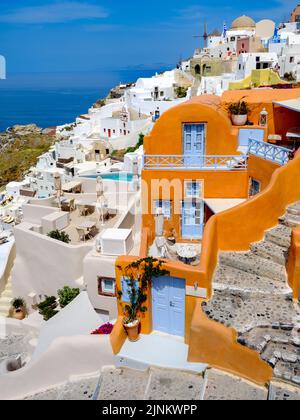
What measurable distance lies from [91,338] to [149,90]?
56.5 m

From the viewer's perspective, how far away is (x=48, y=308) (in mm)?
14820

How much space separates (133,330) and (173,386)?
1.87 m

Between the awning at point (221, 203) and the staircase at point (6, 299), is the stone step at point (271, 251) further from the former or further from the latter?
the staircase at point (6, 299)

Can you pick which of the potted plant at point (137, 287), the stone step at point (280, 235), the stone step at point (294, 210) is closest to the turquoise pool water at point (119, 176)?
the stone step at point (294, 210)

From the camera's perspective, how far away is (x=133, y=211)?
17.2 metres

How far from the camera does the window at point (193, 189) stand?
49.5 ft

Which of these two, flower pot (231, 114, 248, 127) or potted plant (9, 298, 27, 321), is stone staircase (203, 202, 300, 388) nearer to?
flower pot (231, 114, 248, 127)

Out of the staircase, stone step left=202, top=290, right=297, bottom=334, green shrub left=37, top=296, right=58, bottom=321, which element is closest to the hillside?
the staircase

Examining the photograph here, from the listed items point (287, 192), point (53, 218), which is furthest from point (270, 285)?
point (53, 218)

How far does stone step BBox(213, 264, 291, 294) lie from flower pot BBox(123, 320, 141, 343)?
7.82 feet

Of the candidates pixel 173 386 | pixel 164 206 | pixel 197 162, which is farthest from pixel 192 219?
pixel 173 386
